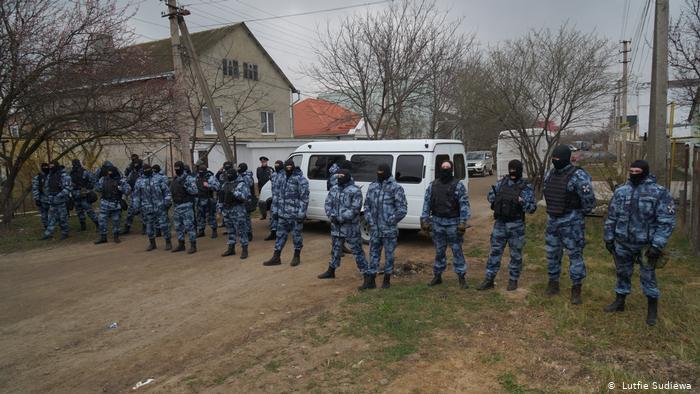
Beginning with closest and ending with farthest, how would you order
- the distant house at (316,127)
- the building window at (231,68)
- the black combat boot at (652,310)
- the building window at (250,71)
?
1. the black combat boot at (652,310)
2. the building window at (231,68)
3. the building window at (250,71)
4. the distant house at (316,127)

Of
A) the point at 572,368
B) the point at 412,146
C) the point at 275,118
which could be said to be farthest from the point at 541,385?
the point at 275,118

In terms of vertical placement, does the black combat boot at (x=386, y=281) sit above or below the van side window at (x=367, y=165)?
below

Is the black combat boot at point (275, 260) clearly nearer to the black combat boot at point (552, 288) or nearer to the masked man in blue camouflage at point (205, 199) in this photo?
the masked man in blue camouflage at point (205, 199)

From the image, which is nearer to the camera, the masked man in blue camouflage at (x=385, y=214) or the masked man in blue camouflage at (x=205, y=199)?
the masked man in blue camouflage at (x=385, y=214)

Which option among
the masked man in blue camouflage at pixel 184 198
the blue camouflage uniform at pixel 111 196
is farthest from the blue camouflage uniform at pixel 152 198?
the blue camouflage uniform at pixel 111 196

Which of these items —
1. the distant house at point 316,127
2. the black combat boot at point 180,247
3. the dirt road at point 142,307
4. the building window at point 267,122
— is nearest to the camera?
the dirt road at point 142,307

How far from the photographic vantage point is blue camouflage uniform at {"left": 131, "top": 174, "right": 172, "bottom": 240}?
9.49 metres

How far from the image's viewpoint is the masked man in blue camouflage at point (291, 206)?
7.87 metres

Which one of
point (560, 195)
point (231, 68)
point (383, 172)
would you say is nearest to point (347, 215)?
point (383, 172)

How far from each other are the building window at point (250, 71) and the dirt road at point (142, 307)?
18.6 m

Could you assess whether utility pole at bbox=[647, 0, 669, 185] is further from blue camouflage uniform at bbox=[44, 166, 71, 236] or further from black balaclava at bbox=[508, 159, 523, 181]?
blue camouflage uniform at bbox=[44, 166, 71, 236]

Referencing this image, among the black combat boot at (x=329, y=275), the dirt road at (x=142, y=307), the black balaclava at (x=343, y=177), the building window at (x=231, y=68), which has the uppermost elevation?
the building window at (x=231, y=68)

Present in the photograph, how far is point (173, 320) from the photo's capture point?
5.60 m

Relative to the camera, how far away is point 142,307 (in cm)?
614
